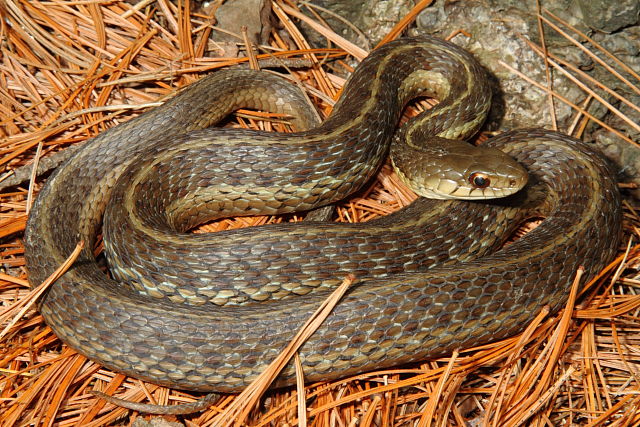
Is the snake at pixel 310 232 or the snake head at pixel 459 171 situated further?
the snake head at pixel 459 171

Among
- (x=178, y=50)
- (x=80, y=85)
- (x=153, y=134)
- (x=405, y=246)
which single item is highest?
(x=178, y=50)

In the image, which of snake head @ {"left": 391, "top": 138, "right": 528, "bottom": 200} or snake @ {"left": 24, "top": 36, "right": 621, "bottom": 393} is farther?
snake head @ {"left": 391, "top": 138, "right": 528, "bottom": 200}

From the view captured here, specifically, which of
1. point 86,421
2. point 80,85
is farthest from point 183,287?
point 80,85

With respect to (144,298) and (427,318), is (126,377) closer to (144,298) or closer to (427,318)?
(144,298)

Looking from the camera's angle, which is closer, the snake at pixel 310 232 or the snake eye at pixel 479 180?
the snake at pixel 310 232

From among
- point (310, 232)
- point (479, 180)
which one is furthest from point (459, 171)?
point (310, 232)

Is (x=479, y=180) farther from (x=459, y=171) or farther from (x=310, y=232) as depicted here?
(x=310, y=232)
